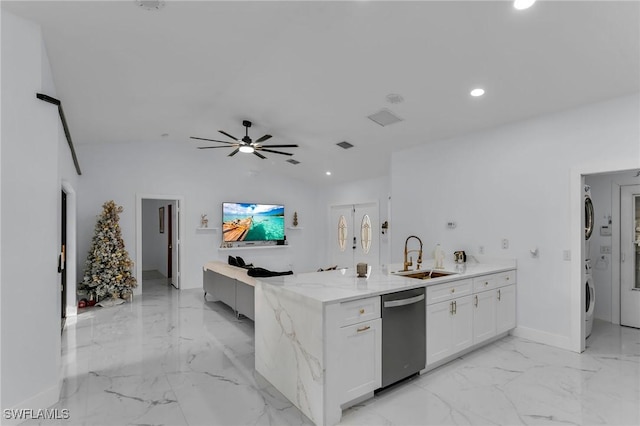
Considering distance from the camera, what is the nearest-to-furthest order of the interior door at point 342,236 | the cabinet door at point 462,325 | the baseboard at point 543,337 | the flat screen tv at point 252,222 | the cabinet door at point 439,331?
the cabinet door at point 439,331, the cabinet door at point 462,325, the baseboard at point 543,337, the flat screen tv at point 252,222, the interior door at point 342,236

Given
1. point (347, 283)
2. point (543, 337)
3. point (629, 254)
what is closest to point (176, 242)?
point (347, 283)

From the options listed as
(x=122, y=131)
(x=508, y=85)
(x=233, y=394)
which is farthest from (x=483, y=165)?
(x=122, y=131)

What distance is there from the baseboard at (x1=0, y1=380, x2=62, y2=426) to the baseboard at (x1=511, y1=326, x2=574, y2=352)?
15.3 feet

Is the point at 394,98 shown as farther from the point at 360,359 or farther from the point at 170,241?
the point at 170,241

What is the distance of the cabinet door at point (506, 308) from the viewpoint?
3754 mm

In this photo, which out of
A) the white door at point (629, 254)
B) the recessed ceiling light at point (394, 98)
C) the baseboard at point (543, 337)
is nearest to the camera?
the baseboard at point (543, 337)

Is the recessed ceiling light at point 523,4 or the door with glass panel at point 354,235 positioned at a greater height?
the recessed ceiling light at point 523,4

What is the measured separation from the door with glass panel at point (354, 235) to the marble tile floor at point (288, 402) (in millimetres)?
4117

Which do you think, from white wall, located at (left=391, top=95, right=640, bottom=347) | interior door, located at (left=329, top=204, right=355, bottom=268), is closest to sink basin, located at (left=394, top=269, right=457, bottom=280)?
white wall, located at (left=391, top=95, right=640, bottom=347)

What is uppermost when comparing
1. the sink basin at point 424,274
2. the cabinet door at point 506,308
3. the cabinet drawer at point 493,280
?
the sink basin at point 424,274

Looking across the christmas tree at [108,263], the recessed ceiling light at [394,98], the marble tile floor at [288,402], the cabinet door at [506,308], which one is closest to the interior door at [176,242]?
the christmas tree at [108,263]

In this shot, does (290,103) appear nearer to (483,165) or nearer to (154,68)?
(154,68)

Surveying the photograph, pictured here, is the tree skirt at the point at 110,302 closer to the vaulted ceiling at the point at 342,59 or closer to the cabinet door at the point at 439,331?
the vaulted ceiling at the point at 342,59

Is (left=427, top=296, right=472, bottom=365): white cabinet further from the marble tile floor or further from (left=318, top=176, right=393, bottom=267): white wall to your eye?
(left=318, top=176, right=393, bottom=267): white wall
